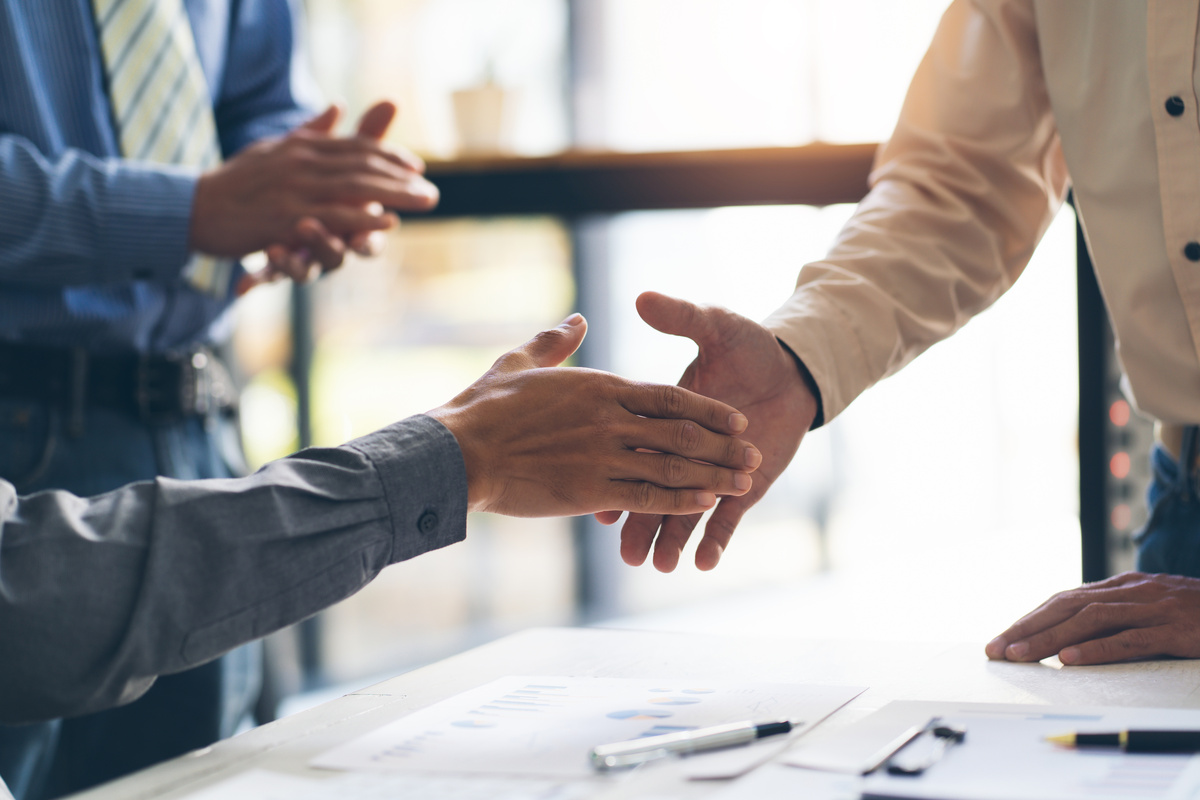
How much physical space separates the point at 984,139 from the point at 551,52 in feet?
8.08

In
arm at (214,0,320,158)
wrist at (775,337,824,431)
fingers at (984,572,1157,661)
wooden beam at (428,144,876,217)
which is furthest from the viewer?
arm at (214,0,320,158)

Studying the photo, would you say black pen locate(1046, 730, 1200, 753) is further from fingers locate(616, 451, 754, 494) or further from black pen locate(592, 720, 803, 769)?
fingers locate(616, 451, 754, 494)

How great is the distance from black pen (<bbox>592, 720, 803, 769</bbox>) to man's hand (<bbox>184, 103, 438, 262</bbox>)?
99 centimetres

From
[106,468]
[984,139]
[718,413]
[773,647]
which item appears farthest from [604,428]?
[106,468]

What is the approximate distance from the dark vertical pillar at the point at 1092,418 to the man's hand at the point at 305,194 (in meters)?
0.90

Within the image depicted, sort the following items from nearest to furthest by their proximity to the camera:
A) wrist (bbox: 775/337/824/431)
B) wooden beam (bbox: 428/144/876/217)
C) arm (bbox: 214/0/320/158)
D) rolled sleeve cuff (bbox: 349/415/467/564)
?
rolled sleeve cuff (bbox: 349/415/467/564)
wrist (bbox: 775/337/824/431)
wooden beam (bbox: 428/144/876/217)
arm (bbox: 214/0/320/158)

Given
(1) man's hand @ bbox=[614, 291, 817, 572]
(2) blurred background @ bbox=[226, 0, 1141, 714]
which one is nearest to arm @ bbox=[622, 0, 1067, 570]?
(1) man's hand @ bbox=[614, 291, 817, 572]

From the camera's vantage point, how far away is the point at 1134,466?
57.5 inches

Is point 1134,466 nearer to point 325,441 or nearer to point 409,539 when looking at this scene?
point 409,539

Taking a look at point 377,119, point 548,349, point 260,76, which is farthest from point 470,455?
point 260,76

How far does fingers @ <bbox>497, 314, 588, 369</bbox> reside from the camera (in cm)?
94

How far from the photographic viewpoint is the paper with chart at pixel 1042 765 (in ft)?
1.87

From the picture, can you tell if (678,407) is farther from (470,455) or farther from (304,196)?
(304,196)

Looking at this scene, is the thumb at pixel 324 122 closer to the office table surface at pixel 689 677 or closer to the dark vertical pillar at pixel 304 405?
the office table surface at pixel 689 677
